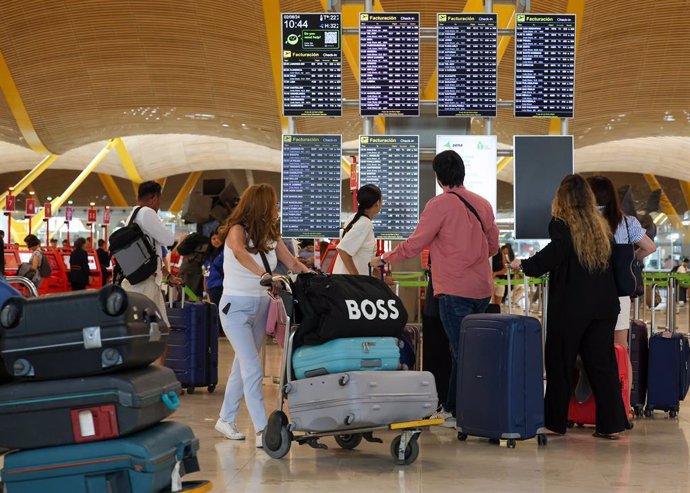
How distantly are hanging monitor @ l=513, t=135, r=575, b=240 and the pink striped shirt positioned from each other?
1.77 meters

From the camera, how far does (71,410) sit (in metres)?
3.41

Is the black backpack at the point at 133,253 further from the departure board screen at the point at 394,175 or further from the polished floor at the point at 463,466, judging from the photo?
the departure board screen at the point at 394,175

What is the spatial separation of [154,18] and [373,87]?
1807cm

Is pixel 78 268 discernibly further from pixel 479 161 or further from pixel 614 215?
pixel 614 215

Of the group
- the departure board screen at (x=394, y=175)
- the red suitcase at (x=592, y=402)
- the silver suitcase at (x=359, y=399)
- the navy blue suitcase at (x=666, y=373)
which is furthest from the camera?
A: the departure board screen at (x=394, y=175)

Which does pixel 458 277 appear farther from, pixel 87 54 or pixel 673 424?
pixel 87 54

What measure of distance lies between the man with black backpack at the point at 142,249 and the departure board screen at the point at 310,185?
5.47 ft

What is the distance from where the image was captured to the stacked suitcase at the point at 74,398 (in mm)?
3391

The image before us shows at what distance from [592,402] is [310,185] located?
306 cm

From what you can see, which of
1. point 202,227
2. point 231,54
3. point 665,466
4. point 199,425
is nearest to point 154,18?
point 231,54

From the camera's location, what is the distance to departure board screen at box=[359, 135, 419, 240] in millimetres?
8477

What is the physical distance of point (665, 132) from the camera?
3306cm

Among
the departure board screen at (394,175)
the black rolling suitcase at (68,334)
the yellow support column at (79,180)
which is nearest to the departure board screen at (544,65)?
the departure board screen at (394,175)

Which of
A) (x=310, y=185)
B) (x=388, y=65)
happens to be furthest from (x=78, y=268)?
(x=388, y=65)
